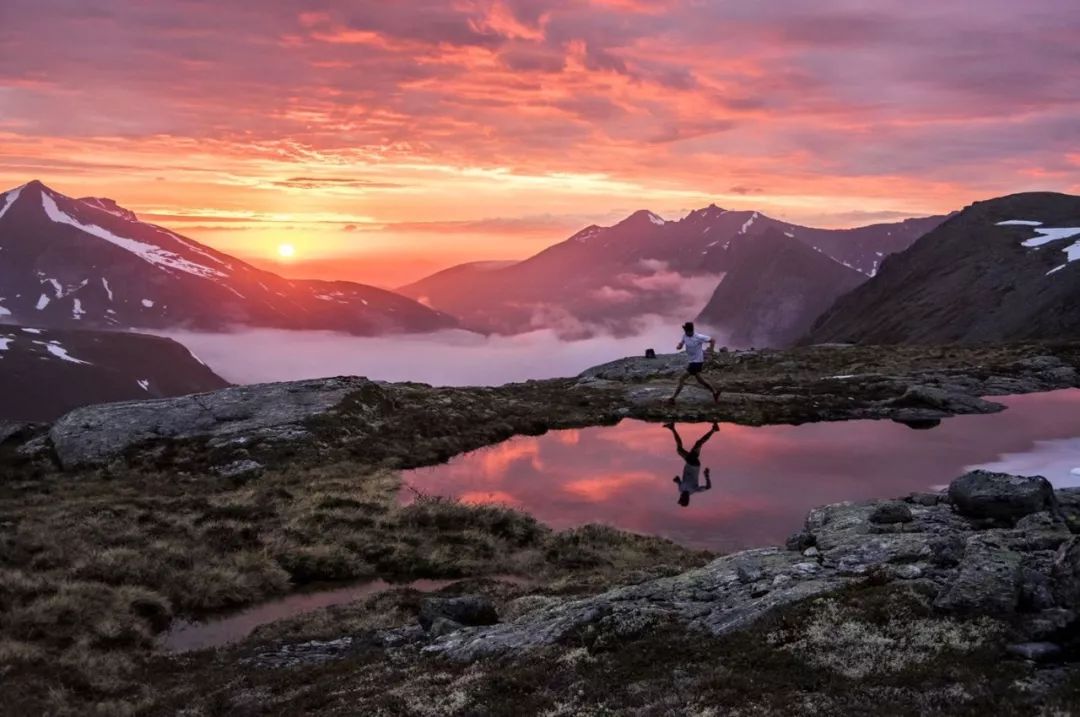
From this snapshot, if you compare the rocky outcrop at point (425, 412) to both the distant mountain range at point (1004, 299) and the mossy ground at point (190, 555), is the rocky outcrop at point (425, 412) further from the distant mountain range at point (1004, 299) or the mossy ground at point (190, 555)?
the distant mountain range at point (1004, 299)

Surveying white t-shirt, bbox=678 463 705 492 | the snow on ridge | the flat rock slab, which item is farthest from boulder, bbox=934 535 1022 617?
the snow on ridge

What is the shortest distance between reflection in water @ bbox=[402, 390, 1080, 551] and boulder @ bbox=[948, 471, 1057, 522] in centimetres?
596

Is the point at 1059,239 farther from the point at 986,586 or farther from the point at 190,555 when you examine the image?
the point at 190,555

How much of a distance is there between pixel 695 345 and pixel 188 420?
91.4 ft

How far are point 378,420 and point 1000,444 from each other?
32.8 metres

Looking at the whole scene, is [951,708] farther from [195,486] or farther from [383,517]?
[195,486]

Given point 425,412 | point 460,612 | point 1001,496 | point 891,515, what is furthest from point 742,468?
point 425,412

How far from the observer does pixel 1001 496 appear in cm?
1839

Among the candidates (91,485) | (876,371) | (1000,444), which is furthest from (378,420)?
(876,371)

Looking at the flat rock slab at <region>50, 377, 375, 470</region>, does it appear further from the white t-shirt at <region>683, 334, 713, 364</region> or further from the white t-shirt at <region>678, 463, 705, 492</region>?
the white t-shirt at <region>683, 334, 713, 364</region>

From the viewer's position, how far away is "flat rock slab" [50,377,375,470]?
37.0m

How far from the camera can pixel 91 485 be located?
3228 centimetres

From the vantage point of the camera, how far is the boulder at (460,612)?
59.5ft

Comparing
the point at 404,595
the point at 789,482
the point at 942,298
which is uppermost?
the point at 942,298
